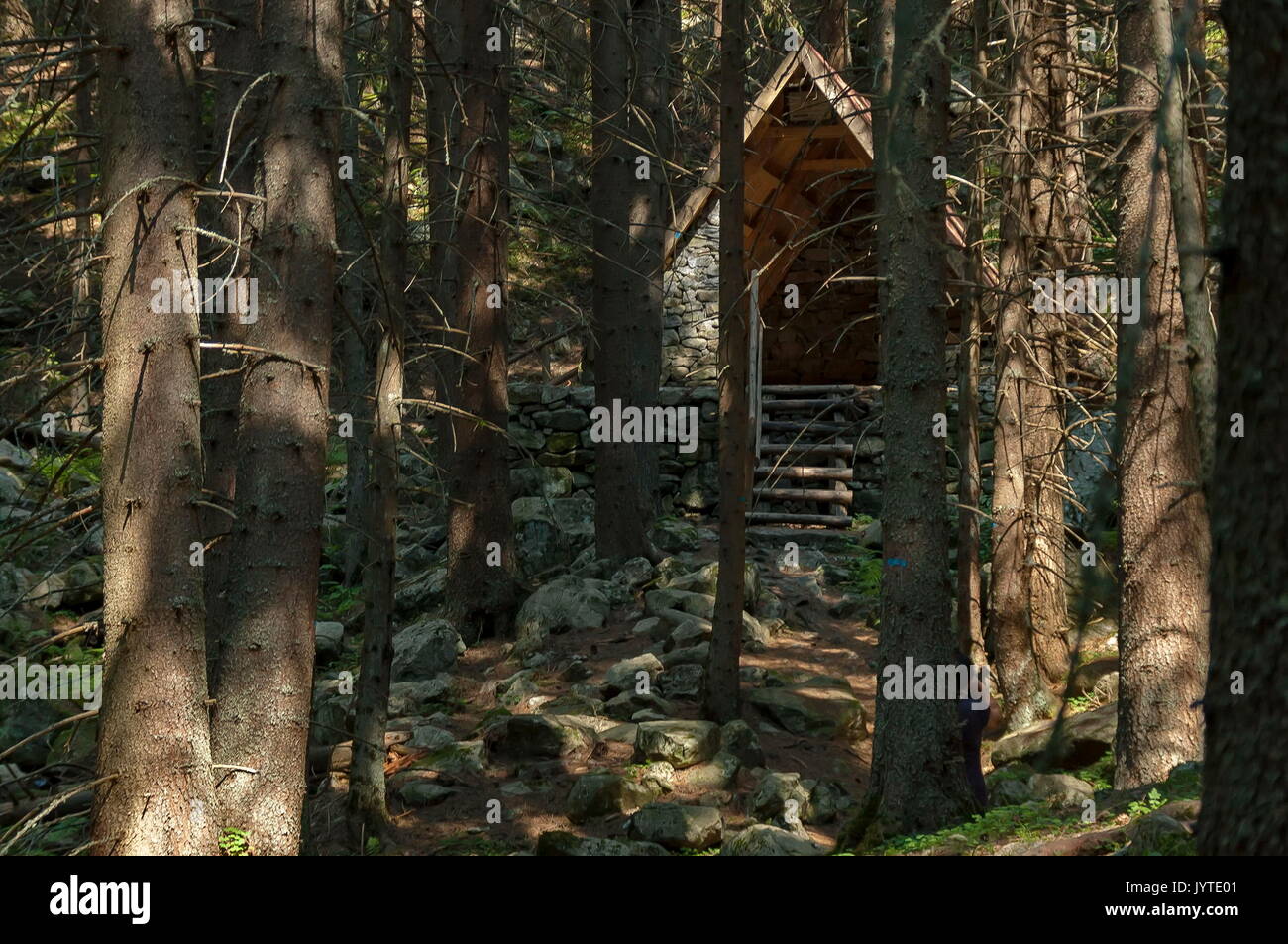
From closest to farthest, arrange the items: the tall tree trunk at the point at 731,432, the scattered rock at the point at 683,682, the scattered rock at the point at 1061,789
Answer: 1. the scattered rock at the point at 1061,789
2. the tall tree trunk at the point at 731,432
3. the scattered rock at the point at 683,682

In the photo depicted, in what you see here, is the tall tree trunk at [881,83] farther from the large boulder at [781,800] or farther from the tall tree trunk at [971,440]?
the large boulder at [781,800]

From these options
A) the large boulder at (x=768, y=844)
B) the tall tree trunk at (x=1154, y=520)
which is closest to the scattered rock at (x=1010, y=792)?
the tall tree trunk at (x=1154, y=520)

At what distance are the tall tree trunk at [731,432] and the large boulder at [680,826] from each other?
1693 mm

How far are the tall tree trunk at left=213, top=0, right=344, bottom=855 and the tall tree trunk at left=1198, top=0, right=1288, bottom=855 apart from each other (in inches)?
154

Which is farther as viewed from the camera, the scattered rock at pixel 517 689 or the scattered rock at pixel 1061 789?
the scattered rock at pixel 517 689

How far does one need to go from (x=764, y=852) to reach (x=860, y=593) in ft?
19.8

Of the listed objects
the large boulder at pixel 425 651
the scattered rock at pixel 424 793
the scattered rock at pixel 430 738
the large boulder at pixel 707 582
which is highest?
the large boulder at pixel 707 582

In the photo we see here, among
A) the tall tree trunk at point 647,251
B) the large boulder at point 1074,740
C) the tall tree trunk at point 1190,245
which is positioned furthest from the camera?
the tall tree trunk at point 647,251

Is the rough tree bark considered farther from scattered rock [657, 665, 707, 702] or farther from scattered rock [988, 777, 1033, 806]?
scattered rock [657, 665, 707, 702]

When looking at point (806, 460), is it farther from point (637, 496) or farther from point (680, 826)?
point (680, 826)

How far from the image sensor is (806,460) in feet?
48.5

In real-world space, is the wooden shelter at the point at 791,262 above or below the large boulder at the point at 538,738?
above

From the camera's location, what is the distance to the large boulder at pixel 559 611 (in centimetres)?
1041
